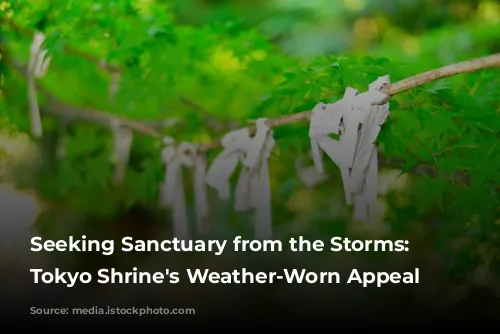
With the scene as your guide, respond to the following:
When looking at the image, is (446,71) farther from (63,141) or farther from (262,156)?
(63,141)

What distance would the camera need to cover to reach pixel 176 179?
168 cm

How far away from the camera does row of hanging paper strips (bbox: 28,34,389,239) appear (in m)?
1.13

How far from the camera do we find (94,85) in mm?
2012

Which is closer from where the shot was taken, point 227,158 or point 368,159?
point 368,159

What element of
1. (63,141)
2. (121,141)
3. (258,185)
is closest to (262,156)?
(258,185)

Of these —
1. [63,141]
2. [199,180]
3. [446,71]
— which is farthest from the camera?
[63,141]

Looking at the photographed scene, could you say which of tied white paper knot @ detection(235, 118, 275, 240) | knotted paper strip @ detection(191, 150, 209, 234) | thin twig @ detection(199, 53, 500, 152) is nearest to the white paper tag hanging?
knotted paper strip @ detection(191, 150, 209, 234)

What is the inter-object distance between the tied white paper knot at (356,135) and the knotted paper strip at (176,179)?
1.62 ft

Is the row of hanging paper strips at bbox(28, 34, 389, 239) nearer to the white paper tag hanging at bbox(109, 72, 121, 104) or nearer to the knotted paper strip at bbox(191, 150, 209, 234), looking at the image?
the knotted paper strip at bbox(191, 150, 209, 234)

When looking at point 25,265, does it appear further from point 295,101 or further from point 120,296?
point 295,101

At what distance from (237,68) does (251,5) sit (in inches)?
55.5

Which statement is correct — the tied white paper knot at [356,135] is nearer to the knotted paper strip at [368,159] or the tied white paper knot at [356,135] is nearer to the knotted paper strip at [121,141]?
the knotted paper strip at [368,159]

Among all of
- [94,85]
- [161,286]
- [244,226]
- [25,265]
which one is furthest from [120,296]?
[94,85]

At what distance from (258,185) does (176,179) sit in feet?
1.09
